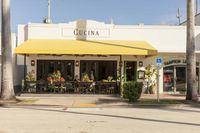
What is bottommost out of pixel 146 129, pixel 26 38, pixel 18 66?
pixel 146 129

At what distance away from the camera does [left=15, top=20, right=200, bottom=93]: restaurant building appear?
96.8 ft

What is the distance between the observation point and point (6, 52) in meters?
22.5

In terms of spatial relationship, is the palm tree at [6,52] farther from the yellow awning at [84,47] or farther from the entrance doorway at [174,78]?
the entrance doorway at [174,78]

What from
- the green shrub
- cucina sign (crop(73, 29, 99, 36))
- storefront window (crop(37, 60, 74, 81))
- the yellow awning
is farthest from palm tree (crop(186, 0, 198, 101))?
storefront window (crop(37, 60, 74, 81))

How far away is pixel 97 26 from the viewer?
30.0m

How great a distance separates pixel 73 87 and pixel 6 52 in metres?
6.69

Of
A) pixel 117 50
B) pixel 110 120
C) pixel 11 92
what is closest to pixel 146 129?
pixel 110 120

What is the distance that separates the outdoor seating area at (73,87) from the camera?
90.5ft

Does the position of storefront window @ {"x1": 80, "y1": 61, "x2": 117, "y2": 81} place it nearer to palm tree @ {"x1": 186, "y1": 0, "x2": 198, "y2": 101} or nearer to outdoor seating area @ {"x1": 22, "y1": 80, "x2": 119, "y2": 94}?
outdoor seating area @ {"x1": 22, "y1": 80, "x2": 119, "y2": 94}

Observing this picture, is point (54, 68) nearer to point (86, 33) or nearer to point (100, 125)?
point (86, 33)

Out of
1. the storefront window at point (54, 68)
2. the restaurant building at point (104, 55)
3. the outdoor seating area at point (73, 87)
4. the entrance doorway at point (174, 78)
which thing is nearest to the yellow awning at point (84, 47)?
the restaurant building at point (104, 55)

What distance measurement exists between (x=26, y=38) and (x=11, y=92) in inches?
310

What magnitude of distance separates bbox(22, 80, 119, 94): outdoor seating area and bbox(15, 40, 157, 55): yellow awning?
2.30 metres

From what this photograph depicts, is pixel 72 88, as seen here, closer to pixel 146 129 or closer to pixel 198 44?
pixel 198 44
